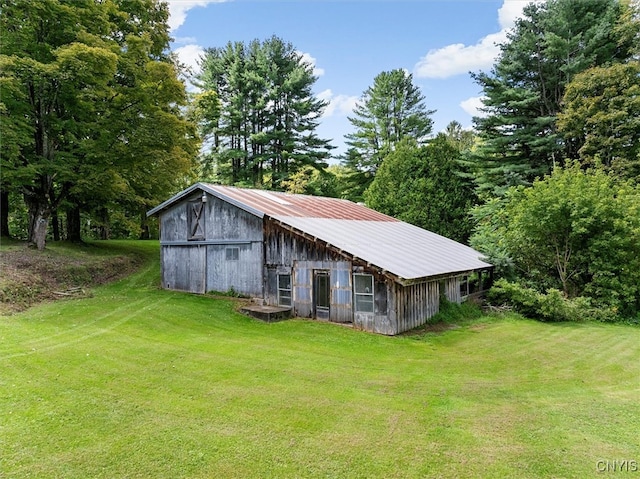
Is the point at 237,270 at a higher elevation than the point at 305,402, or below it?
higher

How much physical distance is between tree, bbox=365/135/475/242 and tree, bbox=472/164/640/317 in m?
8.50

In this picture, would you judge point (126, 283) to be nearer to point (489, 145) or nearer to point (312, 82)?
point (489, 145)

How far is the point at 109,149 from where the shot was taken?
19844 millimetres

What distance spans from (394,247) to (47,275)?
14362mm

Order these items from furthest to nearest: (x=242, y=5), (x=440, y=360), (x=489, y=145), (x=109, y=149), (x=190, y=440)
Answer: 1. (x=489, y=145)
2. (x=109, y=149)
3. (x=242, y=5)
4. (x=440, y=360)
5. (x=190, y=440)

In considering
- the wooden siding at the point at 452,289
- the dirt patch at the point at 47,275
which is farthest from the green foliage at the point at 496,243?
the dirt patch at the point at 47,275

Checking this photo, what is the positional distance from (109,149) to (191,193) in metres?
5.16

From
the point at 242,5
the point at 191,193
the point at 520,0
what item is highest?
the point at 520,0

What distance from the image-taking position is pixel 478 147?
2597 cm

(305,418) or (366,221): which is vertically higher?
(366,221)

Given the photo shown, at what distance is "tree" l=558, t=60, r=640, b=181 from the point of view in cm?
1981

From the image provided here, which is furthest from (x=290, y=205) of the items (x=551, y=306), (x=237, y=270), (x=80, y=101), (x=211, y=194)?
(x=551, y=306)

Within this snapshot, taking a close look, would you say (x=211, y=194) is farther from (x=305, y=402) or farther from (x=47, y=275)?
(x=305, y=402)

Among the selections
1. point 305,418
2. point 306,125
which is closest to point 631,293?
point 305,418
